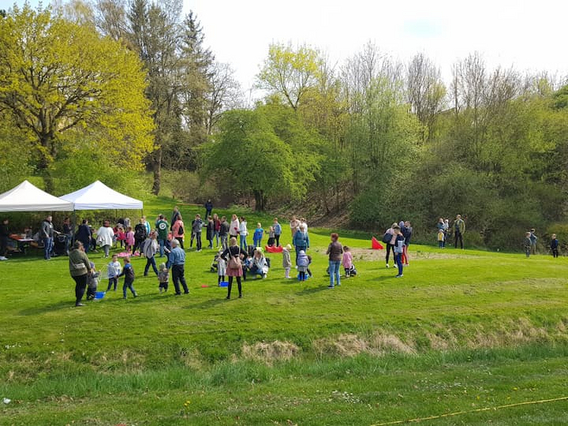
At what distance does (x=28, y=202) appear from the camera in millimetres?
19953

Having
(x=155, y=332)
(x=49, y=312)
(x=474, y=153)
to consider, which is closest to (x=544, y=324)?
(x=155, y=332)

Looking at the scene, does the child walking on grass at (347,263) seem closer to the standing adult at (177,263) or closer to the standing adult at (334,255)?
the standing adult at (334,255)

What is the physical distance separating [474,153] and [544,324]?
2666cm

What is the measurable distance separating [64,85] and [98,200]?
1040 cm

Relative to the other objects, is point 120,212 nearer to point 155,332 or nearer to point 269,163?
point 269,163

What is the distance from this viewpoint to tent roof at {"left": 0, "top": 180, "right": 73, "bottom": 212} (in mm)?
19516

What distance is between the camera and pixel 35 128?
93.6 ft

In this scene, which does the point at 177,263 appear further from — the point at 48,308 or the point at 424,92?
the point at 424,92

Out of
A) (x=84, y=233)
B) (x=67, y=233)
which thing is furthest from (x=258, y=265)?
(x=67, y=233)

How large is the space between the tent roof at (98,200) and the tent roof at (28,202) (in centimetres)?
61

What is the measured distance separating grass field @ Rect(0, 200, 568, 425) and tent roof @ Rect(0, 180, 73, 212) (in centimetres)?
277

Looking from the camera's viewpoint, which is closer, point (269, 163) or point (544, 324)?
point (544, 324)

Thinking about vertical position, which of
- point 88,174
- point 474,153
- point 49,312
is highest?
point 474,153

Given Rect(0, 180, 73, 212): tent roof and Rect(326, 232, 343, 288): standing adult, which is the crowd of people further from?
Rect(0, 180, 73, 212): tent roof
